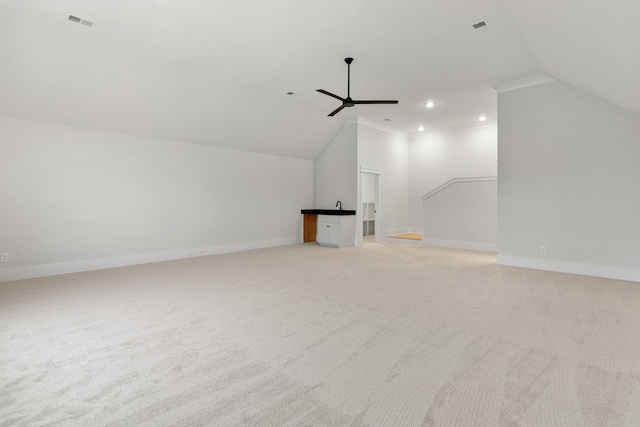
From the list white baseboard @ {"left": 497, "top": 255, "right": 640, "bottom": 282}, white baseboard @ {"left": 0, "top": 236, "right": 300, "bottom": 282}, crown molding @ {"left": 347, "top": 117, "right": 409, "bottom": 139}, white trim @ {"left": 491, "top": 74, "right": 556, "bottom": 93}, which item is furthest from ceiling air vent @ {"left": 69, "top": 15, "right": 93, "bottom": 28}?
white baseboard @ {"left": 497, "top": 255, "right": 640, "bottom": 282}

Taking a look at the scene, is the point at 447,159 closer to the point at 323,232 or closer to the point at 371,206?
the point at 371,206

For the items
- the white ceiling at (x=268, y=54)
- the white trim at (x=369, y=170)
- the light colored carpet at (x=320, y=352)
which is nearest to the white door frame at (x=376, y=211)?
the white trim at (x=369, y=170)

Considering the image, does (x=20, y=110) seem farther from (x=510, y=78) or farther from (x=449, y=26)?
(x=510, y=78)

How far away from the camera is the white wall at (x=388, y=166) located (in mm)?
8266

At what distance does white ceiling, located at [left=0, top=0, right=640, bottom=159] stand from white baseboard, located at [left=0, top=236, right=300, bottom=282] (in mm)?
2263

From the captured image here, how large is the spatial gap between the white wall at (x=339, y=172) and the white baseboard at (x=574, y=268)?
3.69m

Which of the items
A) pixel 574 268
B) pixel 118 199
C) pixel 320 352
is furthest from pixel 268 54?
pixel 574 268

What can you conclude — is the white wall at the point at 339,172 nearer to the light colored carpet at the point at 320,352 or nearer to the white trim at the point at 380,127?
the white trim at the point at 380,127

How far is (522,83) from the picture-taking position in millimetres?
5457

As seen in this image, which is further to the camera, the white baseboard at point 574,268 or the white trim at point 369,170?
the white trim at point 369,170

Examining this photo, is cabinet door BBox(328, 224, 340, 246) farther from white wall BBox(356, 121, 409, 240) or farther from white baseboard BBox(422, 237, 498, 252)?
white baseboard BBox(422, 237, 498, 252)

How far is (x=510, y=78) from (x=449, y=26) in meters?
2.36

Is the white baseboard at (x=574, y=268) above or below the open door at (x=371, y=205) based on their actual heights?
below

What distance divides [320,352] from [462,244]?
619 centimetres
